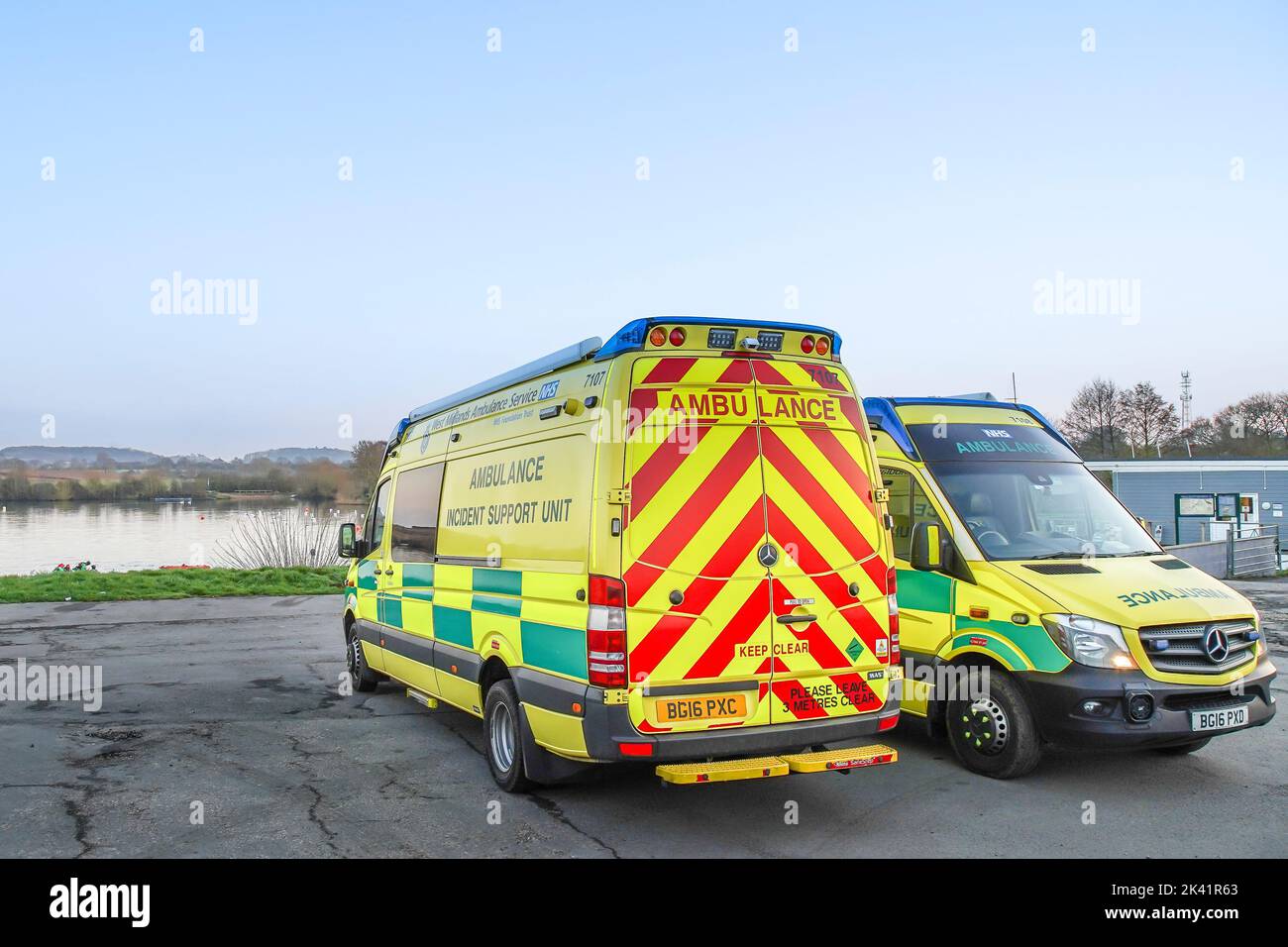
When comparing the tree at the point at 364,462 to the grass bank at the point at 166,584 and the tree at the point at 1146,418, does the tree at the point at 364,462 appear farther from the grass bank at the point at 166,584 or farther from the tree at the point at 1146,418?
the tree at the point at 1146,418

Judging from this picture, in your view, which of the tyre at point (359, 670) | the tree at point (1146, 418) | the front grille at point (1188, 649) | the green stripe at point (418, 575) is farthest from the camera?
the tree at point (1146, 418)

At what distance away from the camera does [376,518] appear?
961 cm

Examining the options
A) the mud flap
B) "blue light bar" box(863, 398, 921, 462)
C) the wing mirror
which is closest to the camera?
the mud flap

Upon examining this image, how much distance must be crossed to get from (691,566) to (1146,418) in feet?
261

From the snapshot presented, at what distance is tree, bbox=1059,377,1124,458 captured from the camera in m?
76.9

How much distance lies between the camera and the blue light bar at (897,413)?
306 inches

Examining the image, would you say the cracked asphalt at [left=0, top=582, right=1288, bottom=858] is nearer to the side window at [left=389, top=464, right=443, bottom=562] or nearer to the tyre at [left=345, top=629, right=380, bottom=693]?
the tyre at [left=345, top=629, right=380, bottom=693]

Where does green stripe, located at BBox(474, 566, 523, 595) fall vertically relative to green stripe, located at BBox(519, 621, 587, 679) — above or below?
above

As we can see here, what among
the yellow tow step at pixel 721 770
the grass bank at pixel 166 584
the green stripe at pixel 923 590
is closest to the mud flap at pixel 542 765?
the yellow tow step at pixel 721 770

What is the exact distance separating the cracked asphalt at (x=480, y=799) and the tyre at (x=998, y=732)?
14cm

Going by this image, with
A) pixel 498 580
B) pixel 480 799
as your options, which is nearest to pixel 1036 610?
pixel 498 580

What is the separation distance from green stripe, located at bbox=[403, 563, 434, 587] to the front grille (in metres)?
4.92

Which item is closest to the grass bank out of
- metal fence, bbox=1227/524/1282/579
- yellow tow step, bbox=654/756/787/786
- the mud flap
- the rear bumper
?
the mud flap
